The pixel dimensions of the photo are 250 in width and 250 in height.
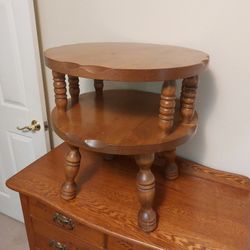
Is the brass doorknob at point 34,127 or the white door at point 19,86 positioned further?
the brass doorknob at point 34,127

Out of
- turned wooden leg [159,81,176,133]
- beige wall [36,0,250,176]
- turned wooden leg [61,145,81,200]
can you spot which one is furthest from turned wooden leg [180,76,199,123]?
turned wooden leg [61,145,81,200]

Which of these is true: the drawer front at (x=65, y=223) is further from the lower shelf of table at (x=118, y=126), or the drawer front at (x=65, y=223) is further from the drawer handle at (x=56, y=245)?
the lower shelf of table at (x=118, y=126)

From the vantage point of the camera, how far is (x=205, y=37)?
82 centimetres

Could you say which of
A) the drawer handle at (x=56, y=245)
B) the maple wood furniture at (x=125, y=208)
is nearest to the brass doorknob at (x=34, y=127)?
the maple wood furniture at (x=125, y=208)

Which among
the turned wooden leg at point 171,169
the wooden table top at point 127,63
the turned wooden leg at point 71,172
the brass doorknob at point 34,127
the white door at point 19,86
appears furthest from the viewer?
the brass doorknob at point 34,127

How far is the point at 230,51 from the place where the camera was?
2.64 ft

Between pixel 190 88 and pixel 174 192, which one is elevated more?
pixel 190 88

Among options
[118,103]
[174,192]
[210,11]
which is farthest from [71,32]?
[174,192]

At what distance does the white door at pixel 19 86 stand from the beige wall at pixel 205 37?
0.11m

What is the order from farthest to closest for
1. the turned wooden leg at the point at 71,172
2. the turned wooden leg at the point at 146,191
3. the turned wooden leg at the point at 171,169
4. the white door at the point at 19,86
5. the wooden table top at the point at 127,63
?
the white door at the point at 19,86 → the turned wooden leg at the point at 171,169 → the turned wooden leg at the point at 71,172 → the turned wooden leg at the point at 146,191 → the wooden table top at the point at 127,63

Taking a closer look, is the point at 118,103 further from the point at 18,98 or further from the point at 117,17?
the point at 18,98

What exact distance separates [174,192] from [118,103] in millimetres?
359

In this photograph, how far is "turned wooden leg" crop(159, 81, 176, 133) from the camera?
589 mm

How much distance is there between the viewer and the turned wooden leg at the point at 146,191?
66 centimetres
